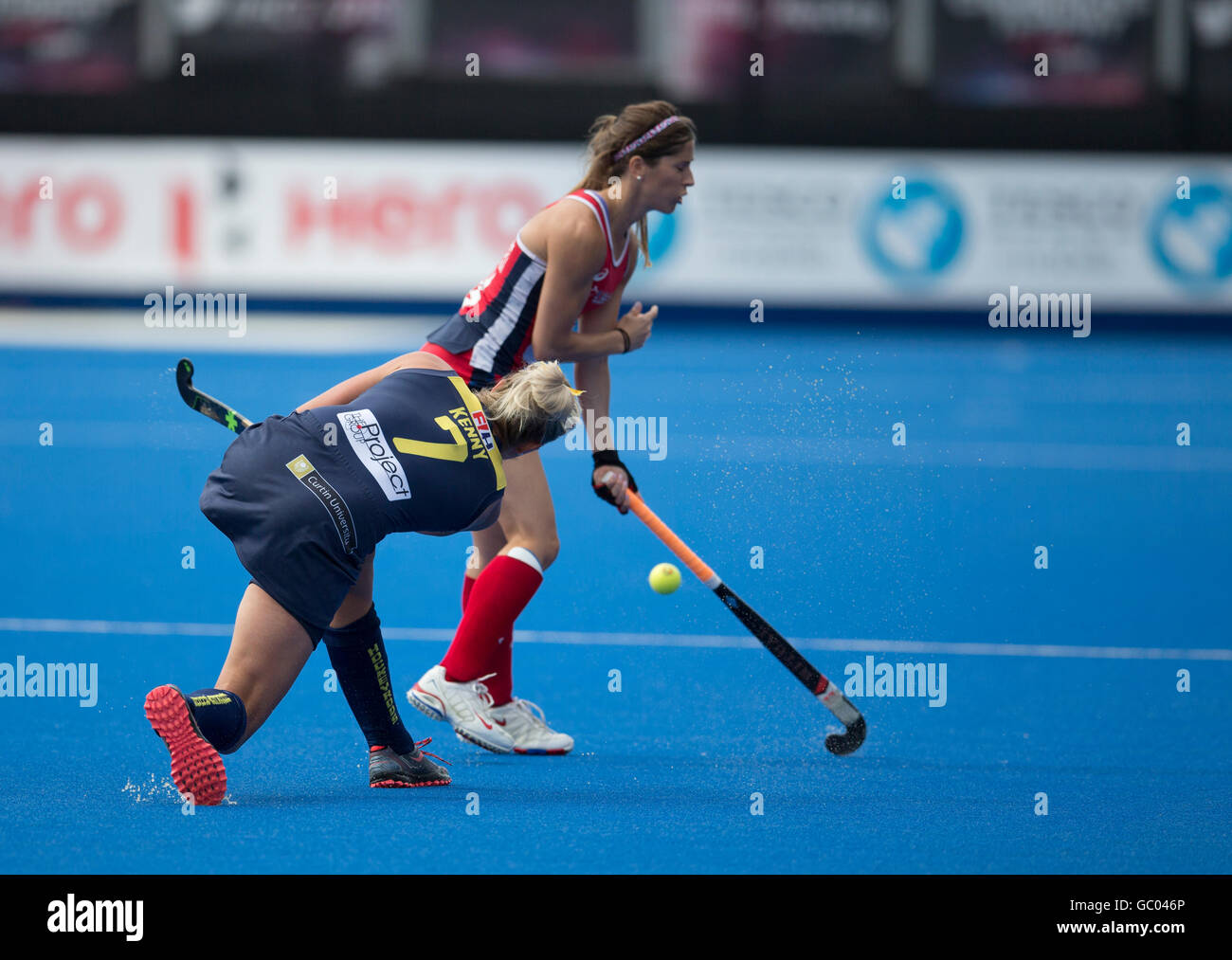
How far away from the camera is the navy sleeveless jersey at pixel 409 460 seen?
4051 millimetres

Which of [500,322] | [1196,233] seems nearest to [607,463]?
[500,322]

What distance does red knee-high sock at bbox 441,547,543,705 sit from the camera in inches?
191

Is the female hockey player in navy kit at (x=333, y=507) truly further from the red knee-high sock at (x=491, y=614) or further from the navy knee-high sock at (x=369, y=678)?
the red knee-high sock at (x=491, y=614)

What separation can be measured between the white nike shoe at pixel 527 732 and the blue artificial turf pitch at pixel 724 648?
7 centimetres

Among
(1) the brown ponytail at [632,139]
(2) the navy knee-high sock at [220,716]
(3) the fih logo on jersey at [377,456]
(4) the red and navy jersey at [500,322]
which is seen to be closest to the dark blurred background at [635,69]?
(1) the brown ponytail at [632,139]

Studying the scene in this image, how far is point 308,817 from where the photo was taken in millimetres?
3979

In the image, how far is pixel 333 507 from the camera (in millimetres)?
4000

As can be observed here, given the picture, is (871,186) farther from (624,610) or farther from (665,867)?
(665,867)

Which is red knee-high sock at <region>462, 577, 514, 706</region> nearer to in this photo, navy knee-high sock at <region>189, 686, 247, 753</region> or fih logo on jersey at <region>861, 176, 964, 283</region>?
navy knee-high sock at <region>189, 686, 247, 753</region>

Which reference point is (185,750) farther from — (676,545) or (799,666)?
(799,666)

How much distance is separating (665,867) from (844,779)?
1.04m

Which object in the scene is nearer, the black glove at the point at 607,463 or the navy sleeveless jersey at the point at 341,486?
the navy sleeveless jersey at the point at 341,486

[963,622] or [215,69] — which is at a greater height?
[215,69]
